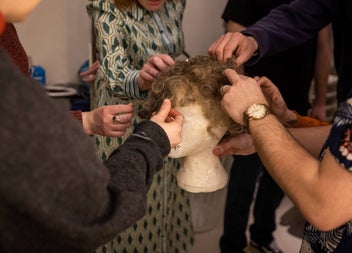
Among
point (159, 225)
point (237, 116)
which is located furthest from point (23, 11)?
point (159, 225)

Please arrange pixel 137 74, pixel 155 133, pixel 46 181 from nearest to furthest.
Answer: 1. pixel 46 181
2. pixel 155 133
3. pixel 137 74

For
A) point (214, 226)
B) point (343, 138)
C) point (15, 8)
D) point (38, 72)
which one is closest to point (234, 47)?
point (343, 138)

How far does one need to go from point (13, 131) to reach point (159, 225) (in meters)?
1.50

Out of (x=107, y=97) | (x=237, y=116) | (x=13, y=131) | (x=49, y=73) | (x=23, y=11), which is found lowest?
(x=49, y=73)

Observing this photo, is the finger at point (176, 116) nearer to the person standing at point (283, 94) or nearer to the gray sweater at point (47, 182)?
the gray sweater at point (47, 182)

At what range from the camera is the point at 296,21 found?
1646 mm

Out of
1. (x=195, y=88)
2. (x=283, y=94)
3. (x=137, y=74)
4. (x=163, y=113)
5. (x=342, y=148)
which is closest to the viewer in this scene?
(x=342, y=148)

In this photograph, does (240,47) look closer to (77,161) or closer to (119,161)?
(119,161)

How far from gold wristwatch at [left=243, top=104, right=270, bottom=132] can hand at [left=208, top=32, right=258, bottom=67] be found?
0.34 meters

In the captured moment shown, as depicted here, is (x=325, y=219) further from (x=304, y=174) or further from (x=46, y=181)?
(x=46, y=181)

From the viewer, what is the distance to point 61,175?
61 cm

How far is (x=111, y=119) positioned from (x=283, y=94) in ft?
4.04

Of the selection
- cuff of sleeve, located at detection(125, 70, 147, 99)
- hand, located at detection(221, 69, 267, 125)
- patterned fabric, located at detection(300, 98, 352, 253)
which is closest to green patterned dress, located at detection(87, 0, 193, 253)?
cuff of sleeve, located at detection(125, 70, 147, 99)

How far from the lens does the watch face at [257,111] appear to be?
3.14 ft
